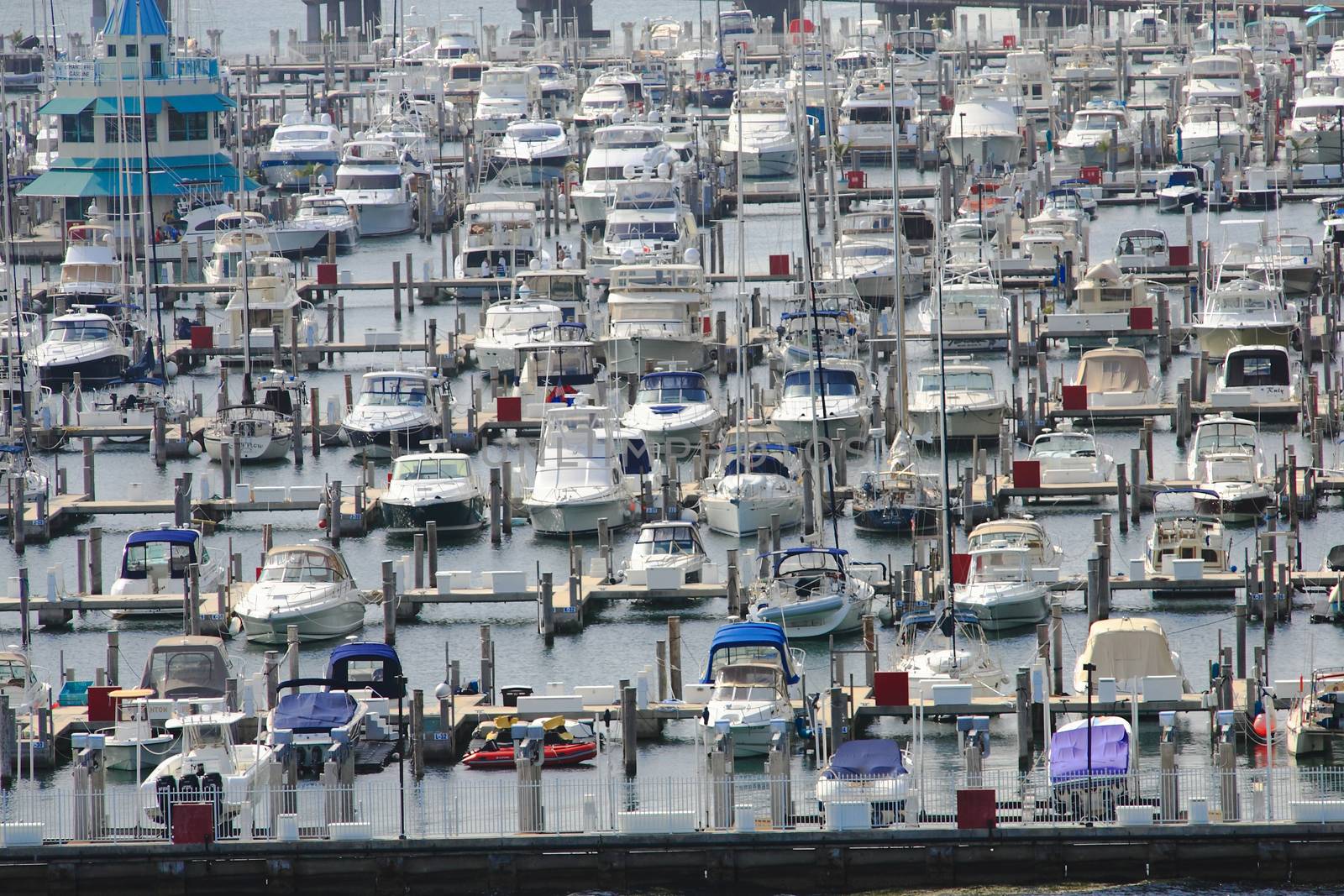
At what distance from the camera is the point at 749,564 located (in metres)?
57.5

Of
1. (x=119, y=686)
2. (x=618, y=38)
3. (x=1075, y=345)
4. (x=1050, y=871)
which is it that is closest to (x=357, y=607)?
(x=119, y=686)

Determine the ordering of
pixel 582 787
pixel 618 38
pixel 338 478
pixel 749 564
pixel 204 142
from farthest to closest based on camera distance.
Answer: pixel 618 38, pixel 204 142, pixel 338 478, pixel 749 564, pixel 582 787

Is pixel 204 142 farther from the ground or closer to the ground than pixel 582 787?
farther from the ground

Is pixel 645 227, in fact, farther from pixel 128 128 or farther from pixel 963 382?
pixel 963 382

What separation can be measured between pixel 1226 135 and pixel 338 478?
50.4 metres

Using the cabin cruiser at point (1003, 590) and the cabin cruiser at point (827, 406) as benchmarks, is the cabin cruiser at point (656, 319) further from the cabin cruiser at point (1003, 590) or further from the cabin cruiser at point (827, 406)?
the cabin cruiser at point (1003, 590)

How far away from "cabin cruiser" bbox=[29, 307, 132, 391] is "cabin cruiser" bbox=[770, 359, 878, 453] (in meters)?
18.8

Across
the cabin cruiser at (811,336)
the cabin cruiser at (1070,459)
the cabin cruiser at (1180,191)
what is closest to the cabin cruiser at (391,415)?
the cabin cruiser at (811,336)

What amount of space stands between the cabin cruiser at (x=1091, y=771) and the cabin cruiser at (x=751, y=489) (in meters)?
16.6

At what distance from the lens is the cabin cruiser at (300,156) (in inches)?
4500

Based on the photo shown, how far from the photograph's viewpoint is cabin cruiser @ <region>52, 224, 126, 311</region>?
287 ft

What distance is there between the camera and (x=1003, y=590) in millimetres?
54688

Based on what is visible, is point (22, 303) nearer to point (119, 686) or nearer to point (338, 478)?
point (338, 478)

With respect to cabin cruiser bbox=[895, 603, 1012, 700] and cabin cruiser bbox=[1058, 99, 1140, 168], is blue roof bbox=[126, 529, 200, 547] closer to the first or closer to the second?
cabin cruiser bbox=[895, 603, 1012, 700]
